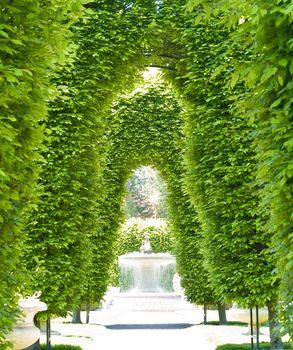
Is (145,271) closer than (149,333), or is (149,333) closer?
(149,333)

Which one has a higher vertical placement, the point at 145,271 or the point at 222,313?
the point at 145,271

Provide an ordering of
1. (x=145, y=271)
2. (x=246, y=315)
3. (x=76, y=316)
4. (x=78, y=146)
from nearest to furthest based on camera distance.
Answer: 1. (x=78, y=146)
2. (x=246, y=315)
3. (x=76, y=316)
4. (x=145, y=271)

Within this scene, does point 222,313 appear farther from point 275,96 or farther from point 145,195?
point 145,195

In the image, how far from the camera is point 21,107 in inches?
169

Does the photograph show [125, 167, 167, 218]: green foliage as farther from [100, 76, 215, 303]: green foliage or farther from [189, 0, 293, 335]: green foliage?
[189, 0, 293, 335]: green foliage

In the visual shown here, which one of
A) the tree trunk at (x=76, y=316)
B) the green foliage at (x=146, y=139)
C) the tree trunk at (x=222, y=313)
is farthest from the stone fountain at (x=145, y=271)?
the tree trunk at (x=222, y=313)

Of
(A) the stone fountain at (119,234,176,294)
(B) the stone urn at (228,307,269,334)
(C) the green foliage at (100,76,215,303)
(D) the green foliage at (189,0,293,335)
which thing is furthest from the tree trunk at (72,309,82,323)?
(D) the green foliage at (189,0,293,335)

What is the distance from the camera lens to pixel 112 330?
15312mm

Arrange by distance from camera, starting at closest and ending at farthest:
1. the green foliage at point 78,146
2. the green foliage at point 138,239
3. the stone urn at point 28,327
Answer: the stone urn at point 28,327, the green foliage at point 78,146, the green foliage at point 138,239

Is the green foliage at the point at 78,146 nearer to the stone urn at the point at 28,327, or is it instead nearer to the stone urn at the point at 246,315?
the stone urn at the point at 28,327

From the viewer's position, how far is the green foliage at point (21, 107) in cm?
401

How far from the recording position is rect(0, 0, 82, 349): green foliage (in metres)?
4.01

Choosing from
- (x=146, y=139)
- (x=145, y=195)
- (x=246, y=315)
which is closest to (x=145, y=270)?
(x=146, y=139)

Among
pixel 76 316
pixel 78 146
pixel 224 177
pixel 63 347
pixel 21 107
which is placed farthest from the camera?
pixel 76 316
